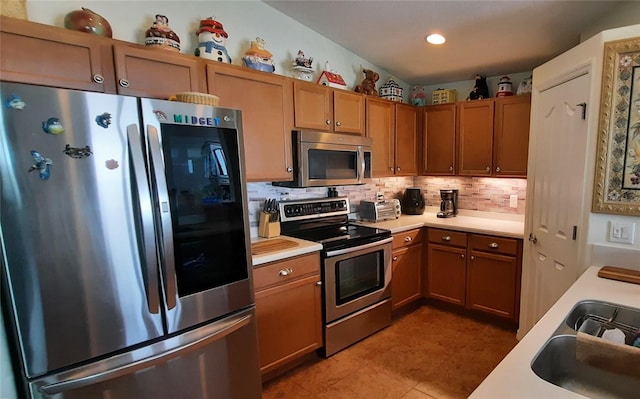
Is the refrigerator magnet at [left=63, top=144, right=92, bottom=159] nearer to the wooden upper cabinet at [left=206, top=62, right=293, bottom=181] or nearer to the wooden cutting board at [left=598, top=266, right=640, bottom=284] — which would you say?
the wooden upper cabinet at [left=206, top=62, right=293, bottom=181]

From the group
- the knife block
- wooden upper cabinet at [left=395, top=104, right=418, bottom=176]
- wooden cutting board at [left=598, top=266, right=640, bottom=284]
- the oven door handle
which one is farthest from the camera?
wooden upper cabinet at [left=395, top=104, right=418, bottom=176]

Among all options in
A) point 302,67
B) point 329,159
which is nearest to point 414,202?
point 329,159

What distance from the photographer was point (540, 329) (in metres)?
1.10

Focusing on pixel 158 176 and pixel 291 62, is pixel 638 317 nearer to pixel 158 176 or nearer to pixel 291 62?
pixel 158 176

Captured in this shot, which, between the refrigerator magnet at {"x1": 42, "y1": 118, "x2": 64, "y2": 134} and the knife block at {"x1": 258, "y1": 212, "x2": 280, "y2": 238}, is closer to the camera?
the refrigerator magnet at {"x1": 42, "y1": 118, "x2": 64, "y2": 134}

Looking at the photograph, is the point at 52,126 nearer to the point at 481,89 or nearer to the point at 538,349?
the point at 538,349

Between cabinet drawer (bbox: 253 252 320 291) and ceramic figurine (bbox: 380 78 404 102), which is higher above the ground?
ceramic figurine (bbox: 380 78 404 102)

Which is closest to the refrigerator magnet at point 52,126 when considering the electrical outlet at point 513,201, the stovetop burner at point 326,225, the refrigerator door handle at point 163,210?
the refrigerator door handle at point 163,210

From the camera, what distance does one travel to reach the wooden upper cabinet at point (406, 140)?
339 cm

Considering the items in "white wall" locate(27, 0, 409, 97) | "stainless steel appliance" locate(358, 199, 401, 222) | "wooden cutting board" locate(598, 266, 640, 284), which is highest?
"white wall" locate(27, 0, 409, 97)

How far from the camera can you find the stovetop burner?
8.43ft

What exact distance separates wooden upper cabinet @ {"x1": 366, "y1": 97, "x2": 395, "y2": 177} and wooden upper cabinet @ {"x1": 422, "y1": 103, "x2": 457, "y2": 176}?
0.53 m

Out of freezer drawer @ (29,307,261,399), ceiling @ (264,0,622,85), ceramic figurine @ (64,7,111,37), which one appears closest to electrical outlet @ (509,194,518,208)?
ceiling @ (264,0,622,85)

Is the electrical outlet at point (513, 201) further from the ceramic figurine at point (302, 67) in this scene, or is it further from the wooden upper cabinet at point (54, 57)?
the wooden upper cabinet at point (54, 57)
